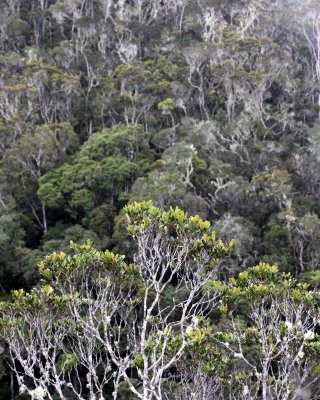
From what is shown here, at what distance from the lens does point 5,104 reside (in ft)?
79.0

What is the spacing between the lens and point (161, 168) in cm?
2033

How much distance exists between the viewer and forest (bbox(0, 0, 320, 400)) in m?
5.66

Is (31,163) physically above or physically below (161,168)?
above

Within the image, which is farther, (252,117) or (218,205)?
(252,117)

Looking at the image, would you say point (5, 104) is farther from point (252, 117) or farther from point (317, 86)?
point (317, 86)

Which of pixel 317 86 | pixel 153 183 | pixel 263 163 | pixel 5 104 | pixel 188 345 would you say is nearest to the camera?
pixel 188 345

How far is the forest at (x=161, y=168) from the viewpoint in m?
5.66

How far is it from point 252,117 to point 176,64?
6.89m

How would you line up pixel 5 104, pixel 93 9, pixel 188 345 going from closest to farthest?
pixel 188 345 → pixel 5 104 → pixel 93 9

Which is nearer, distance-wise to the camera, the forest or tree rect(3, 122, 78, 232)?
the forest

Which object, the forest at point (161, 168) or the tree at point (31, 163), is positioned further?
the tree at point (31, 163)

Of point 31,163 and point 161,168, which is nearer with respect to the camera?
Answer: point 161,168

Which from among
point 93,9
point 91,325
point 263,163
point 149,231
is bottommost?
point 263,163

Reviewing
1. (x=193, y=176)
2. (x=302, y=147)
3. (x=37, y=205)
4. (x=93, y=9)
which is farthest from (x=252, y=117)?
(x=93, y=9)
